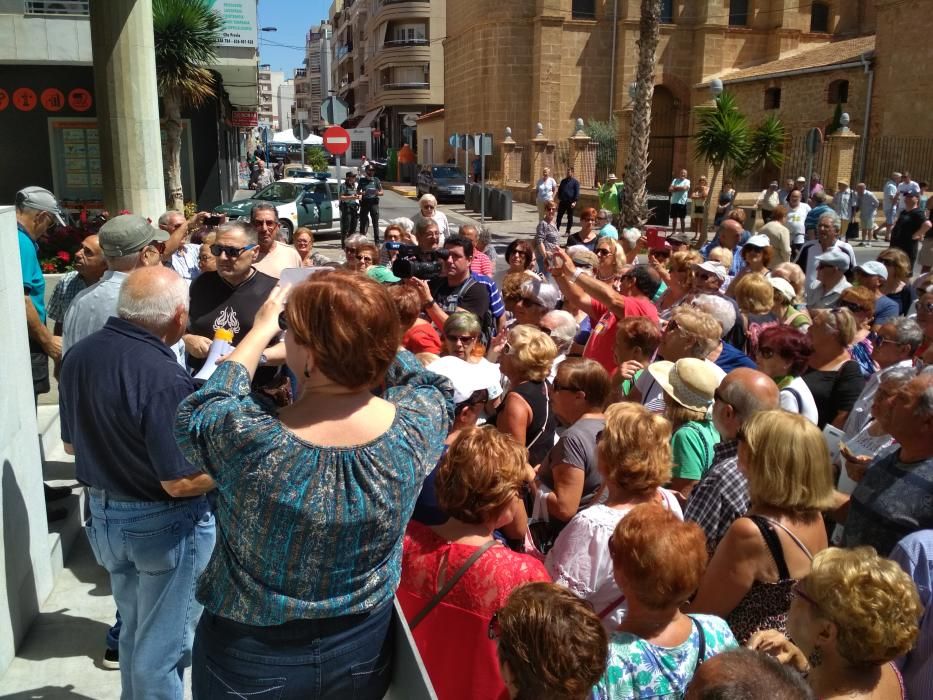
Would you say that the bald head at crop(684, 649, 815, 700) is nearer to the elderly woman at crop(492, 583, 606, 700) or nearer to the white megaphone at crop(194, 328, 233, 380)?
the elderly woman at crop(492, 583, 606, 700)

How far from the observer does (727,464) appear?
316 centimetres

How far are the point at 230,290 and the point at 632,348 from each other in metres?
2.32

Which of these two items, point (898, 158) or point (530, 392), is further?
point (898, 158)

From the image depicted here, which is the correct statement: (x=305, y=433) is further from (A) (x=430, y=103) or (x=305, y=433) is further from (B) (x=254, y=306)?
(A) (x=430, y=103)

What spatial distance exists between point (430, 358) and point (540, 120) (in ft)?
120

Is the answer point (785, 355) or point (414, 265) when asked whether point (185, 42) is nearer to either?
point (414, 265)

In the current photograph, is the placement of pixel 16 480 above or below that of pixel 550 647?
below

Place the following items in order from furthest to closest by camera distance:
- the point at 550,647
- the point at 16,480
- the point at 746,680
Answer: the point at 16,480
the point at 550,647
the point at 746,680

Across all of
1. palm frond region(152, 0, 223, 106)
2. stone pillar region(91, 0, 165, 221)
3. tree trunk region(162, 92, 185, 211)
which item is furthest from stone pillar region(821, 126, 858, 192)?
stone pillar region(91, 0, 165, 221)

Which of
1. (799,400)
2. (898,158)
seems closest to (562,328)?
(799,400)

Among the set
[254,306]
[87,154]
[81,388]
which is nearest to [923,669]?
[81,388]

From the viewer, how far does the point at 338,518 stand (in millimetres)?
1857

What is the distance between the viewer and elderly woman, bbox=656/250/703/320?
6.29 m

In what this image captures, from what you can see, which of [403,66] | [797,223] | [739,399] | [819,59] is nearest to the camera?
[739,399]
